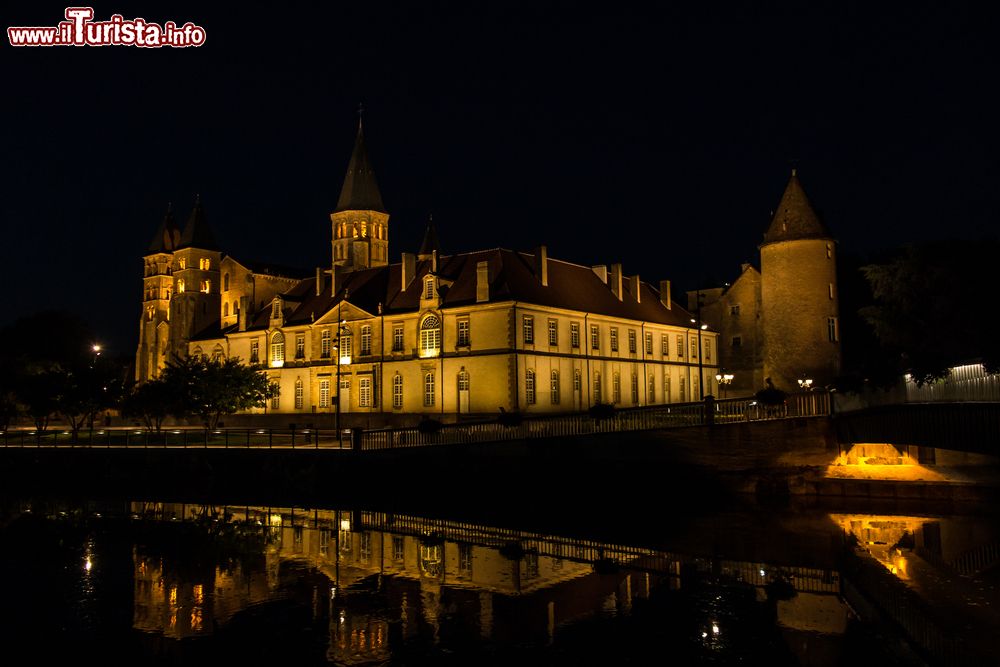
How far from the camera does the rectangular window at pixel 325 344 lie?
64312 millimetres

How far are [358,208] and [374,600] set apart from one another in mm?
64166

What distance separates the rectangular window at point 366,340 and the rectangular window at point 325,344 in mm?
2868

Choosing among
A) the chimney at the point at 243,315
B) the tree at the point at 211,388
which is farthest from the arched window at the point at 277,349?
the tree at the point at 211,388

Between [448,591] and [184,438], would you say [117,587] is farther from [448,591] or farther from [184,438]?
[184,438]

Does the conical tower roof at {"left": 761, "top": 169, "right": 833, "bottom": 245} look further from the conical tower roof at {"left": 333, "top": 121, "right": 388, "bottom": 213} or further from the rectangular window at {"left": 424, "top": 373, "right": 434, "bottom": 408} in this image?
the conical tower roof at {"left": 333, "top": 121, "right": 388, "bottom": 213}

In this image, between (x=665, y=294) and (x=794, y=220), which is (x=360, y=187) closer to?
(x=665, y=294)

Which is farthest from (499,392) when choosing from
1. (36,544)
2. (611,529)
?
(36,544)

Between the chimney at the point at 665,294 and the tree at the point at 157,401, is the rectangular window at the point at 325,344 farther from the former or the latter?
the chimney at the point at 665,294

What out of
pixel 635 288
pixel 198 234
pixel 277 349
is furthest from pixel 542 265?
pixel 198 234

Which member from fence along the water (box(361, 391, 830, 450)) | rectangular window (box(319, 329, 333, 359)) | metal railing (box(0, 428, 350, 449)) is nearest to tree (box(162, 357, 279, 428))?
metal railing (box(0, 428, 350, 449))

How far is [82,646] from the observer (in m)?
15.1

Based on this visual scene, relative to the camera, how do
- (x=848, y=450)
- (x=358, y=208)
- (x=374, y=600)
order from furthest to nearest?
1. (x=358, y=208)
2. (x=848, y=450)
3. (x=374, y=600)

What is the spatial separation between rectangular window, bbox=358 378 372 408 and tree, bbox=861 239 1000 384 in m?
32.0

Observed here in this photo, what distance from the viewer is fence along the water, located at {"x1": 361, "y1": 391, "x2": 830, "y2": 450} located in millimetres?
33688
